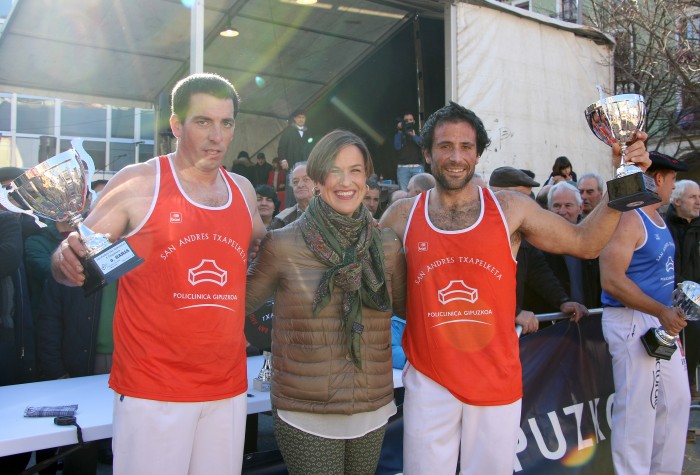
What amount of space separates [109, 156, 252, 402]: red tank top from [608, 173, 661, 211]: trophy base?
1633 mm

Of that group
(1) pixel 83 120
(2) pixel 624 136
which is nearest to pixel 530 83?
(2) pixel 624 136

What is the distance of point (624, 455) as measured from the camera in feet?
12.4

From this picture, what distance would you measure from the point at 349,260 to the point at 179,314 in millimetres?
705

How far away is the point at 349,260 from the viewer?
2.53 m

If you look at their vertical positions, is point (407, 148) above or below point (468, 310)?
above

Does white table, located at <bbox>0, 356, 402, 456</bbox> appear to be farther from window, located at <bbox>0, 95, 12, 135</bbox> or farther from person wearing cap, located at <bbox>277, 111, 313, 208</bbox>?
window, located at <bbox>0, 95, 12, 135</bbox>

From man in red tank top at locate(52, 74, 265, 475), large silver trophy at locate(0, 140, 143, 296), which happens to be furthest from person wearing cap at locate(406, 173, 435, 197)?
large silver trophy at locate(0, 140, 143, 296)

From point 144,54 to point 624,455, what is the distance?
33.4 feet

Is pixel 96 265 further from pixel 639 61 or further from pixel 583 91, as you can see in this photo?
pixel 639 61

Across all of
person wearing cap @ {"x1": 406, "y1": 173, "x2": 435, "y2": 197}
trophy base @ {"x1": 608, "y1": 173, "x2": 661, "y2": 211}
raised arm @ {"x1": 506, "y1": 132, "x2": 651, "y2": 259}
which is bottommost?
raised arm @ {"x1": 506, "y1": 132, "x2": 651, "y2": 259}

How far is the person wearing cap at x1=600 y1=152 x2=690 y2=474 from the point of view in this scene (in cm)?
379

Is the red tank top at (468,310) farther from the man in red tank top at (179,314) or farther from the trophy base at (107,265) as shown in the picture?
the trophy base at (107,265)

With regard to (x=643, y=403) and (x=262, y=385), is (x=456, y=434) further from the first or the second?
(x=643, y=403)

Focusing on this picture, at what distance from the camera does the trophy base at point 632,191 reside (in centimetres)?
252
